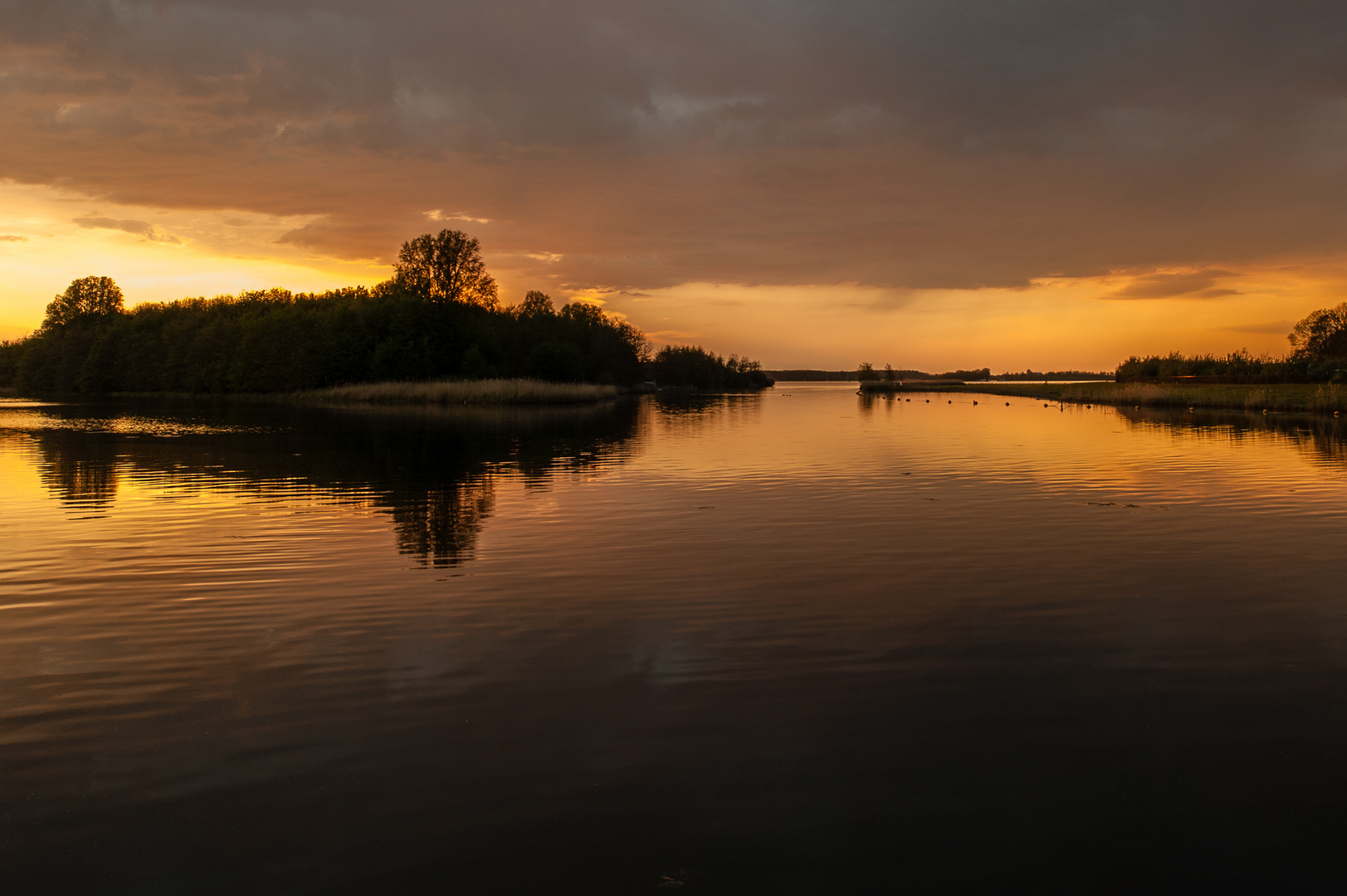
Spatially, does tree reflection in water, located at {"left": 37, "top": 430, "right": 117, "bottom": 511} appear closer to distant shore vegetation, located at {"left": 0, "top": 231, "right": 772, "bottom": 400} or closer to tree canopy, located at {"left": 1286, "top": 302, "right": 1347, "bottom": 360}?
distant shore vegetation, located at {"left": 0, "top": 231, "right": 772, "bottom": 400}

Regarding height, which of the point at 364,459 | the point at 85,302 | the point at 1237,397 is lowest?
the point at 364,459

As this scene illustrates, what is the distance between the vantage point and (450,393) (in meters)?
75.1

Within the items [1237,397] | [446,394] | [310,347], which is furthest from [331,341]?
[1237,397]

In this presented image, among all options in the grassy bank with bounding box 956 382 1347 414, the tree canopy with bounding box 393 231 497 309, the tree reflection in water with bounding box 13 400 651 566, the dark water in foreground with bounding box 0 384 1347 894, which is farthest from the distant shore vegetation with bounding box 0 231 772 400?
the dark water in foreground with bounding box 0 384 1347 894

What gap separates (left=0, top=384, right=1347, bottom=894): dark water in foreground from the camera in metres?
5.00

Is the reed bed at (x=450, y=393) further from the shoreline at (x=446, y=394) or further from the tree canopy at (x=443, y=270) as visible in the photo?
the tree canopy at (x=443, y=270)

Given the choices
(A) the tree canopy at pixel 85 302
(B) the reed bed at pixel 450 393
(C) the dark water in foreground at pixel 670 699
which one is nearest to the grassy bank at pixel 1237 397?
(C) the dark water in foreground at pixel 670 699

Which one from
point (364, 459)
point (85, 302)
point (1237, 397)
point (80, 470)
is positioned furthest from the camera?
point (85, 302)

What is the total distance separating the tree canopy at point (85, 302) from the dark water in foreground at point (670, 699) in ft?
454

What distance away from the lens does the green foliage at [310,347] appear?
9188 cm

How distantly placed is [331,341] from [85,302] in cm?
6778

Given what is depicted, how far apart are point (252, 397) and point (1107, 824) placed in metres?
104

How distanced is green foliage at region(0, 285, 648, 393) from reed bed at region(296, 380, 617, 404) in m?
9.47

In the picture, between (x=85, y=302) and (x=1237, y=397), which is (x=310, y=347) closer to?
(x=85, y=302)
